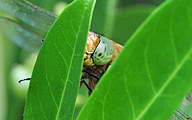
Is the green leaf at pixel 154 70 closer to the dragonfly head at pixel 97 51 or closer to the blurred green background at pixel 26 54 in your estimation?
the dragonfly head at pixel 97 51

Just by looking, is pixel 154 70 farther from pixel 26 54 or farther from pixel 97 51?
pixel 26 54

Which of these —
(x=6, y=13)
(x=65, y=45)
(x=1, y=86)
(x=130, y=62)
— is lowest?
(x=130, y=62)

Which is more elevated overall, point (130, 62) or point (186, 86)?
point (130, 62)

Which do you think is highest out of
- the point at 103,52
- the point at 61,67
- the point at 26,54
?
the point at 26,54

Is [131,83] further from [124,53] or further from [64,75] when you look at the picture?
[64,75]

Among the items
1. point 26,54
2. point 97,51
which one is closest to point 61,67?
point 97,51

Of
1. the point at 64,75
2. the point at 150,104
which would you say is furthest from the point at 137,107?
the point at 64,75

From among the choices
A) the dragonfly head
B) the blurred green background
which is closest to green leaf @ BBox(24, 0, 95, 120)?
the dragonfly head
